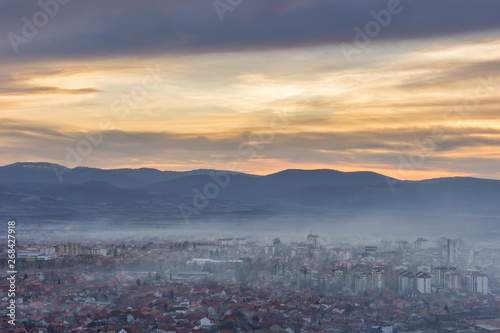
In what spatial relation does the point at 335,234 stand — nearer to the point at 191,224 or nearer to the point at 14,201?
the point at 191,224

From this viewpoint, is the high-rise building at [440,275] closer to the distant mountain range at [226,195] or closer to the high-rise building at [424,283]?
the high-rise building at [424,283]

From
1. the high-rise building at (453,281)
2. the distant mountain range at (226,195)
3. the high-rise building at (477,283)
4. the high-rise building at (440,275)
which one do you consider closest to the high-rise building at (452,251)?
the high-rise building at (440,275)

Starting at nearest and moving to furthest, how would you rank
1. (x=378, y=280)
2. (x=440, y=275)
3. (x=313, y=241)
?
1. (x=378, y=280)
2. (x=440, y=275)
3. (x=313, y=241)

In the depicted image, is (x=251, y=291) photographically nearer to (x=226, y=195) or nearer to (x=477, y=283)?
(x=477, y=283)

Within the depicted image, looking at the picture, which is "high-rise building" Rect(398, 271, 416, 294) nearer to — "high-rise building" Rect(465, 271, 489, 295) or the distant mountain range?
"high-rise building" Rect(465, 271, 489, 295)

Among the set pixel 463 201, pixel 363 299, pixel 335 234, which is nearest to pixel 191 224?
pixel 335 234

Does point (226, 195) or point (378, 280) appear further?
point (226, 195)

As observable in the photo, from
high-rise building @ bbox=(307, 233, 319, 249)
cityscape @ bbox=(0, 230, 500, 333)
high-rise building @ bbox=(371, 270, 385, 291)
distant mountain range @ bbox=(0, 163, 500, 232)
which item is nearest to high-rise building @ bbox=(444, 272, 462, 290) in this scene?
cityscape @ bbox=(0, 230, 500, 333)

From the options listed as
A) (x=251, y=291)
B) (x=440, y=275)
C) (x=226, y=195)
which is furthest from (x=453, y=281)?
(x=226, y=195)

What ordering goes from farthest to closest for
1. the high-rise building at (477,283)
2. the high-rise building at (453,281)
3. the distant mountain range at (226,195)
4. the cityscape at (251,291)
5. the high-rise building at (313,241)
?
1. the distant mountain range at (226,195)
2. the high-rise building at (313,241)
3. the high-rise building at (453,281)
4. the high-rise building at (477,283)
5. the cityscape at (251,291)
